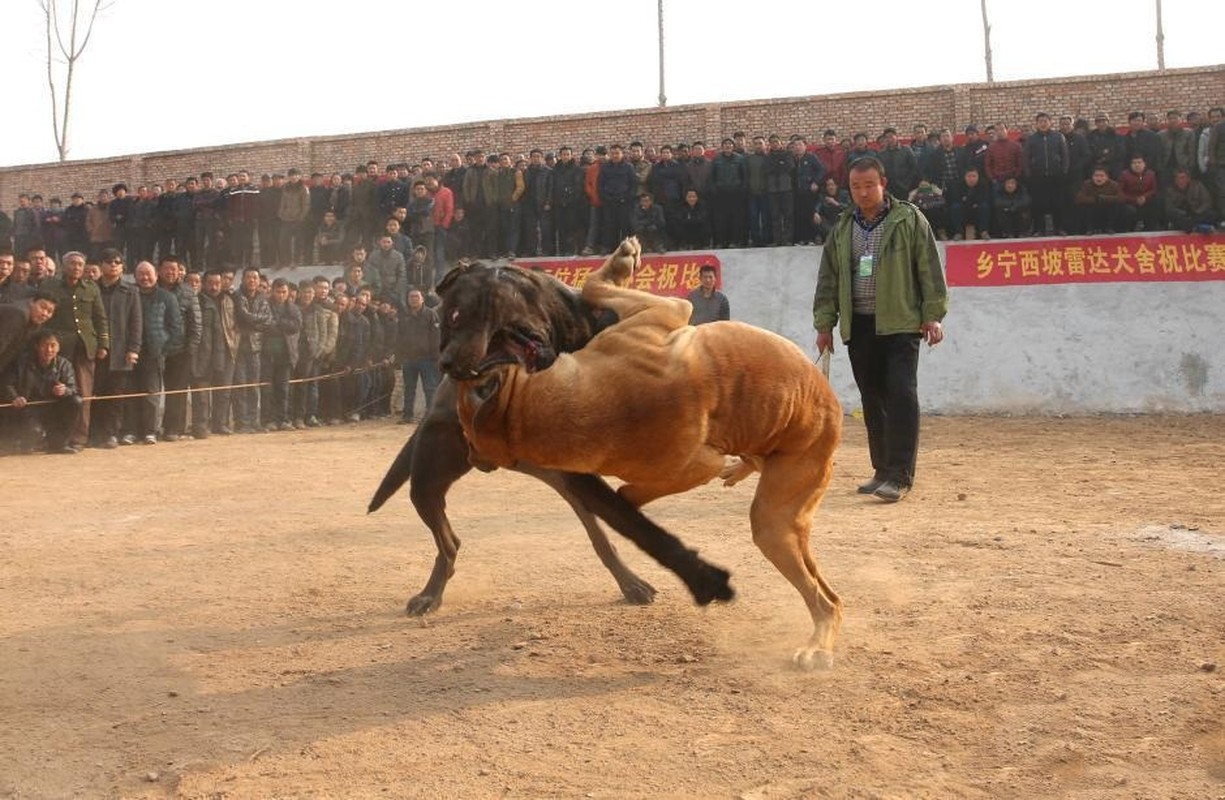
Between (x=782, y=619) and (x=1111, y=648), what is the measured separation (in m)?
1.28

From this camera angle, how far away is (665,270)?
1762 centimetres

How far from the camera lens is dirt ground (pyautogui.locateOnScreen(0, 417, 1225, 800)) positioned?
3307 millimetres

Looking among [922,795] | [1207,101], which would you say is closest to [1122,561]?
[922,795]

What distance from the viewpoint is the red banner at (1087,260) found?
15.2 m

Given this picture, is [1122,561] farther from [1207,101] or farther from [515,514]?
[1207,101]

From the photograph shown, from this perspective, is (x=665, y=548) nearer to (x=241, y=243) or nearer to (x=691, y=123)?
(x=241, y=243)

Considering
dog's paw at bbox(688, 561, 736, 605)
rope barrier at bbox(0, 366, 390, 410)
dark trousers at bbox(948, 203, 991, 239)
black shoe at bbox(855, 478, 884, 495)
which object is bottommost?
black shoe at bbox(855, 478, 884, 495)

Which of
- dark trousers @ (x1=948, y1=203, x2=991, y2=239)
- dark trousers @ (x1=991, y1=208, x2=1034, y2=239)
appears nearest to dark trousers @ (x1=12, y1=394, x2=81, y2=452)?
dark trousers @ (x1=948, y1=203, x2=991, y2=239)

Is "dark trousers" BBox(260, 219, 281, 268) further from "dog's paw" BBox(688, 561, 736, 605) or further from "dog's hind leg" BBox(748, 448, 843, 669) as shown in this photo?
"dog's paw" BBox(688, 561, 736, 605)

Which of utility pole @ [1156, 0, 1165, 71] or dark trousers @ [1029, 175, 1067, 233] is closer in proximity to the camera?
dark trousers @ [1029, 175, 1067, 233]

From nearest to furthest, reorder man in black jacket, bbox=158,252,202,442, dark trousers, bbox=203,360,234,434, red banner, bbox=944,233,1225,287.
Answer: man in black jacket, bbox=158,252,202,442
dark trousers, bbox=203,360,234,434
red banner, bbox=944,233,1225,287

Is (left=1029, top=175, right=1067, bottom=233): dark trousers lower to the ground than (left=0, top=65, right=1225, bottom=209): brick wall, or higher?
lower

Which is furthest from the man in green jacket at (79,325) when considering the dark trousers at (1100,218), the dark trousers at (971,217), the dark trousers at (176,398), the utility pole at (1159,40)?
the utility pole at (1159,40)

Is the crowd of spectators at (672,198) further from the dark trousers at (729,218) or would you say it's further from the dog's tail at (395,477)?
the dog's tail at (395,477)
